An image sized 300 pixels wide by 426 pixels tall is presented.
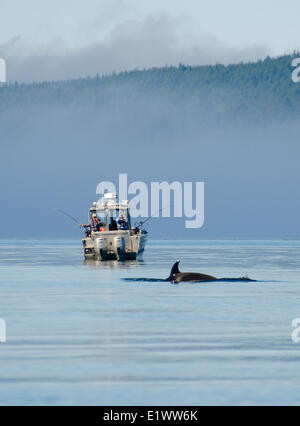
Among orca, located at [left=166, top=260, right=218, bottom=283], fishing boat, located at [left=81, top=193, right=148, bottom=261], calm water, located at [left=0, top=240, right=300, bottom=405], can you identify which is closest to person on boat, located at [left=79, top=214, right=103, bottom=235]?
fishing boat, located at [left=81, top=193, right=148, bottom=261]

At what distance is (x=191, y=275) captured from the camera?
2945 inches

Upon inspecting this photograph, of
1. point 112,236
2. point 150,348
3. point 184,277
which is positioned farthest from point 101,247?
point 150,348

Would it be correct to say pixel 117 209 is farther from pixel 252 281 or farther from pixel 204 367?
pixel 204 367

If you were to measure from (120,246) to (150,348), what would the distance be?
85.9 metres

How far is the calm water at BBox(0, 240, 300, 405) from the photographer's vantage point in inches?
1080

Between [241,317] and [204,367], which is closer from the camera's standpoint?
[204,367]

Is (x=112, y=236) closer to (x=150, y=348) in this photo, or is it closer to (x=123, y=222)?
(x=123, y=222)

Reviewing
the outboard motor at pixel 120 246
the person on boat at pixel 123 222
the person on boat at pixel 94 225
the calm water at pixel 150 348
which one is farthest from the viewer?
the person on boat at pixel 123 222

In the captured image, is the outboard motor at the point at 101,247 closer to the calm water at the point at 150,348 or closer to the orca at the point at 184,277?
the orca at the point at 184,277

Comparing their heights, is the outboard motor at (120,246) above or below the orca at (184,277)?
above

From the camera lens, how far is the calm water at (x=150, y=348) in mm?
27438

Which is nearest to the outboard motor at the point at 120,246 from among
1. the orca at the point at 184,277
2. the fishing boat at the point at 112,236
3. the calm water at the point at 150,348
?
the fishing boat at the point at 112,236
